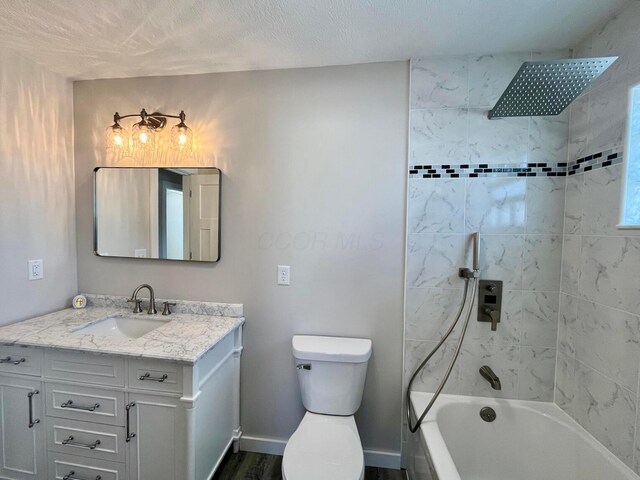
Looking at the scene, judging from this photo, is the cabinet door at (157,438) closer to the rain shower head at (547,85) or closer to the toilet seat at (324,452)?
the toilet seat at (324,452)

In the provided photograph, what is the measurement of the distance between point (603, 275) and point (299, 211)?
1.54 metres

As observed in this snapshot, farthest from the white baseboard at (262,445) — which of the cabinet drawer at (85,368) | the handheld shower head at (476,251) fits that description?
the handheld shower head at (476,251)

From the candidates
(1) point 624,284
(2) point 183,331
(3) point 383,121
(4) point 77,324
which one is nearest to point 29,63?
(4) point 77,324

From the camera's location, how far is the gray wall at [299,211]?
165cm

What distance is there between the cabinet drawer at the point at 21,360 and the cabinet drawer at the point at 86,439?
0.28 m

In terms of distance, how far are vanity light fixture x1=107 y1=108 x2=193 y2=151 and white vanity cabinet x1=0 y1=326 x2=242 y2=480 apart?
126 cm

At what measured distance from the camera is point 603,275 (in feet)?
4.14

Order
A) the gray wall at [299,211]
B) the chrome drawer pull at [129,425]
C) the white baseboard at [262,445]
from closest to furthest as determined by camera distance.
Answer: the chrome drawer pull at [129,425] → the gray wall at [299,211] → the white baseboard at [262,445]

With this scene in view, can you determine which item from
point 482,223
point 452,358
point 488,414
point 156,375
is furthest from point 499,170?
point 156,375

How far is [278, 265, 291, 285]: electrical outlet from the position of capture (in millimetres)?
1734

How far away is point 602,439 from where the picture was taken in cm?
125

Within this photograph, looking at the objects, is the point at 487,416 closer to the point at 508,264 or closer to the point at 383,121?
the point at 508,264

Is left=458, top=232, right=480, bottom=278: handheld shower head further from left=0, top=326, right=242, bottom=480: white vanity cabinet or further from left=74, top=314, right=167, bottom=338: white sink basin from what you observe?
left=74, top=314, right=167, bottom=338: white sink basin

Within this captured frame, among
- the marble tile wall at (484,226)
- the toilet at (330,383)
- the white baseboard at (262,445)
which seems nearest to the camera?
the toilet at (330,383)
